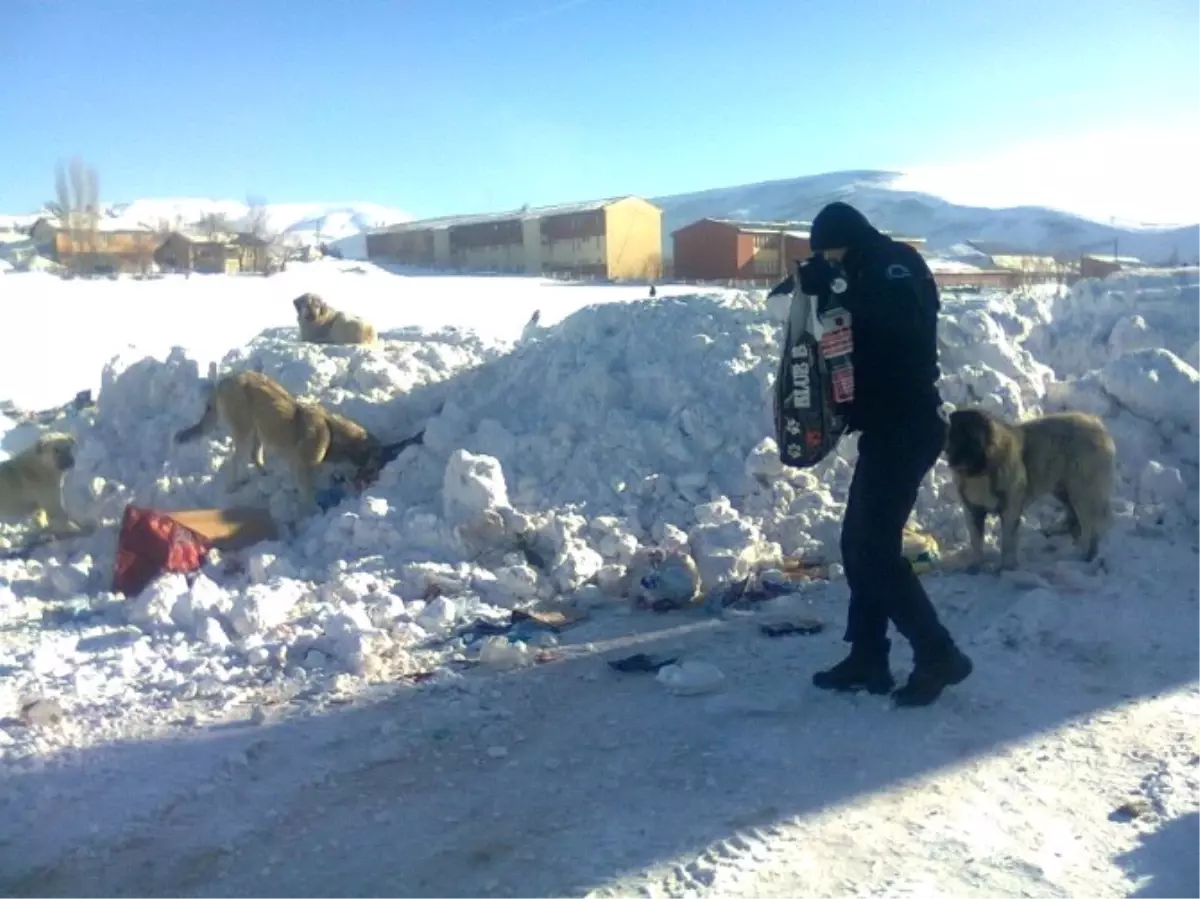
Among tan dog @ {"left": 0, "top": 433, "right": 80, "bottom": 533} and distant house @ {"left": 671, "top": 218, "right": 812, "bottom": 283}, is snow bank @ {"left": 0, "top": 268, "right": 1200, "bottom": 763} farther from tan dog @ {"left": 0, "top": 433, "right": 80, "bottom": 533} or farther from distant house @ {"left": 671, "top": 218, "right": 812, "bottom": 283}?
distant house @ {"left": 671, "top": 218, "right": 812, "bottom": 283}

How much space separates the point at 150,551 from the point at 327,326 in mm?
6144

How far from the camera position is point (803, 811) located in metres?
3.98

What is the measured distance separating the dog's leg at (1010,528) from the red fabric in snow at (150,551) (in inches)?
215

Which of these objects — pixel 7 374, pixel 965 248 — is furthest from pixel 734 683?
pixel 965 248

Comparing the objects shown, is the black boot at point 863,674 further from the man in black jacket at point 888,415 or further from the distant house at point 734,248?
the distant house at point 734,248

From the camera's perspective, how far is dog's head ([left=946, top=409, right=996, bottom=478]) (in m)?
6.71

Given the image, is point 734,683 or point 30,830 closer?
point 30,830

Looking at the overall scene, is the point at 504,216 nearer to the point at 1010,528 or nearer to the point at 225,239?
the point at 225,239

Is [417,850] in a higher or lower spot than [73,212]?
lower

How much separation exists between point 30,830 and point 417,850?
154 cm

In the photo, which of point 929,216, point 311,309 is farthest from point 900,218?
point 311,309

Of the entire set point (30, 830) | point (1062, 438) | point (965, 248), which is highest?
point (965, 248)

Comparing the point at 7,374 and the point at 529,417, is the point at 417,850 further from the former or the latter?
the point at 7,374

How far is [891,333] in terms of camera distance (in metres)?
4.67
